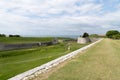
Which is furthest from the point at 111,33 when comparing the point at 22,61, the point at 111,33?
the point at 22,61

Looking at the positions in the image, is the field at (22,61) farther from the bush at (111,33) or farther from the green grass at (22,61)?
the bush at (111,33)

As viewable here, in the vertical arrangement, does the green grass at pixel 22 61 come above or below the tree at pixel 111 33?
below

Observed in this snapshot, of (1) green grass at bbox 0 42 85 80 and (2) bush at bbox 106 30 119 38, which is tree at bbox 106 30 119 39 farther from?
(1) green grass at bbox 0 42 85 80

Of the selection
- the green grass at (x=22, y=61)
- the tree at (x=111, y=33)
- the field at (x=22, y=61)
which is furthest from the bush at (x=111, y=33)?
the green grass at (x=22, y=61)

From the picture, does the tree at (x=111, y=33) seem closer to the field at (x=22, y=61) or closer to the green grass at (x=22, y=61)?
the field at (x=22, y=61)

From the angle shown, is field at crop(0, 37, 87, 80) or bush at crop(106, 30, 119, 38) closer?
field at crop(0, 37, 87, 80)

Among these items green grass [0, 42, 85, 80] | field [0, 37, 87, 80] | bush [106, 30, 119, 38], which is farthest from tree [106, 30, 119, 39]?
green grass [0, 42, 85, 80]

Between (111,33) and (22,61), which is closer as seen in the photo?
(22,61)

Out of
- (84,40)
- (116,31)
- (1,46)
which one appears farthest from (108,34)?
(1,46)

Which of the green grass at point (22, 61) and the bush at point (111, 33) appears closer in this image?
the green grass at point (22, 61)

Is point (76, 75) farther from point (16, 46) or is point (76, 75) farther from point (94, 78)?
point (16, 46)

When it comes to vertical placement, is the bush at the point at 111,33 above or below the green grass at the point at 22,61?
above

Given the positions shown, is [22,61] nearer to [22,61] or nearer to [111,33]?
[22,61]

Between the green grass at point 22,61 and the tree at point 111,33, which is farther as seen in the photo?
the tree at point 111,33
